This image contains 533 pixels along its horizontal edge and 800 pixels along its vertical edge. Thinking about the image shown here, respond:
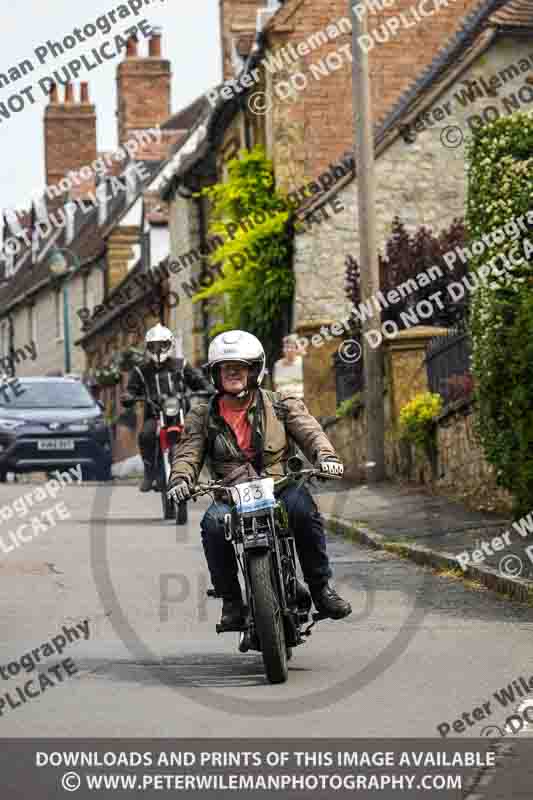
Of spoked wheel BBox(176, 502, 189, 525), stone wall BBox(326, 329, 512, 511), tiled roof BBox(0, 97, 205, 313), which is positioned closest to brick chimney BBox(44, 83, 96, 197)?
tiled roof BBox(0, 97, 205, 313)

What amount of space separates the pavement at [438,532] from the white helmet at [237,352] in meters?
3.00

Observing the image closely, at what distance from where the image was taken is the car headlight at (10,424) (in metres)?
26.2

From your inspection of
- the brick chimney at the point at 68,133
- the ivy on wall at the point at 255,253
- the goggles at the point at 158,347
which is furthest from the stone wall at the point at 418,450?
the brick chimney at the point at 68,133

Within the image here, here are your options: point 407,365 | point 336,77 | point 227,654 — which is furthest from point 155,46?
point 227,654

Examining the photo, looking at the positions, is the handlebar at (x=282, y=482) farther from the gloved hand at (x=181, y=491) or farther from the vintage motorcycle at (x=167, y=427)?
Answer: the vintage motorcycle at (x=167, y=427)

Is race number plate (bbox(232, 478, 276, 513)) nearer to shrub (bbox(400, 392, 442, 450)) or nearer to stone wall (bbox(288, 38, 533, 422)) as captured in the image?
shrub (bbox(400, 392, 442, 450))

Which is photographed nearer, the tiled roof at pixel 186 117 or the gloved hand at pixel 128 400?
the gloved hand at pixel 128 400

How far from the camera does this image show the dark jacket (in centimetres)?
1747

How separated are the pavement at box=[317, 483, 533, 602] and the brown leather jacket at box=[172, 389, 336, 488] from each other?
259 centimetres

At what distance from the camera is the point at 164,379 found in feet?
57.4

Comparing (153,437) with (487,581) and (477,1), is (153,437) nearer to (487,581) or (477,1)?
(487,581)

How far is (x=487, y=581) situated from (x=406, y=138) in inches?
754

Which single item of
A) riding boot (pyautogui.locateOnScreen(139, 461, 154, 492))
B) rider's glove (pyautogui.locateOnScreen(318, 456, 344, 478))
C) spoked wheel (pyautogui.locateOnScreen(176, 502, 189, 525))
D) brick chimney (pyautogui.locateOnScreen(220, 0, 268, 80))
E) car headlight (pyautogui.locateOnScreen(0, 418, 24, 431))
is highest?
brick chimney (pyautogui.locateOnScreen(220, 0, 268, 80))
